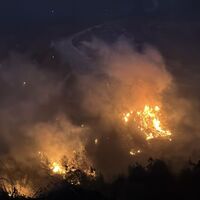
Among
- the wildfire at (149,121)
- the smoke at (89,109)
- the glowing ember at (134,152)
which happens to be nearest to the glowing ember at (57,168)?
the smoke at (89,109)

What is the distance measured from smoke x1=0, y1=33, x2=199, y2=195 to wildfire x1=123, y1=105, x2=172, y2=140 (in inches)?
50.8

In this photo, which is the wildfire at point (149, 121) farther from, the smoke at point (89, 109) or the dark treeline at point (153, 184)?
the dark treeline at point (153, 184)

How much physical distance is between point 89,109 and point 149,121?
13.3m

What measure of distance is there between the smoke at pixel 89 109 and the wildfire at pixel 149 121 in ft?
4.24

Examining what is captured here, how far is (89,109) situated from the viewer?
94.4 m

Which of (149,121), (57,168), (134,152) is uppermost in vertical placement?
(149,121)

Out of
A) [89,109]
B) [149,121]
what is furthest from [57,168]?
[149,121]

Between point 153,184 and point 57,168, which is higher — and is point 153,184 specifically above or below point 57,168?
below

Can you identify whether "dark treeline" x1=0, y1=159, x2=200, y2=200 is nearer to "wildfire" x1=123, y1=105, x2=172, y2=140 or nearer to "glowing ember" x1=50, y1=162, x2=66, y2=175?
"glowing ember" x1=50, y1=162, x2=66, y2=175

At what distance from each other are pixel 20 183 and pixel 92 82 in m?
32.3

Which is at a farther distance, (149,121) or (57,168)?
(149,121)

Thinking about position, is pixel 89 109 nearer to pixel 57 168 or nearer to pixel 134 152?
pixel 134 152

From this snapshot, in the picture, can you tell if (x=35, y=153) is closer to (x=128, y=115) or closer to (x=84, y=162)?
(x=84, y=162)

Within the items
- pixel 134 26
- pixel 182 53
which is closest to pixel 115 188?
pixel 182 53
